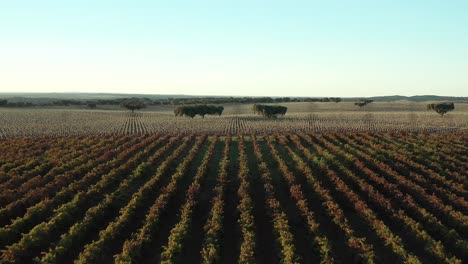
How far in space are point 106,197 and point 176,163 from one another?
11.0 meters

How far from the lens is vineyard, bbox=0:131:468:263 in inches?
672

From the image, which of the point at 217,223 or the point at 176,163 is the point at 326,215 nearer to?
the point at 217,223

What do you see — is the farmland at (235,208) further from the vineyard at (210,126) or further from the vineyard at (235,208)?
the vineyard at (210,126)

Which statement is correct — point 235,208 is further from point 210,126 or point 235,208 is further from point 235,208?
point 210,126

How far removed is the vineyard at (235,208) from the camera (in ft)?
56.0

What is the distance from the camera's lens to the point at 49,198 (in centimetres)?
2380

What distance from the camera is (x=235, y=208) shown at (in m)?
23.0

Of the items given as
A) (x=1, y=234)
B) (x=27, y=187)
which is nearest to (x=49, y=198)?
(x=27, y=187)

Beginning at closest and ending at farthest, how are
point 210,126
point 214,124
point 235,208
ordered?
point 235,208
point 210,126
point 214,124

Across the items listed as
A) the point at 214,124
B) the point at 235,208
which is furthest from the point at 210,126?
the point at 235,208

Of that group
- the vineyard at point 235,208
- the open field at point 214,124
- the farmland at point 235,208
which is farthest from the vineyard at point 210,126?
the vineyard at point 235,208

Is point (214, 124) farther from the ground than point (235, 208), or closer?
farther from the ground

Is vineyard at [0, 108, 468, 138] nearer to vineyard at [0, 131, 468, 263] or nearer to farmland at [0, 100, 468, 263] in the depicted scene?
farmland at [0, 100, 468, 263]

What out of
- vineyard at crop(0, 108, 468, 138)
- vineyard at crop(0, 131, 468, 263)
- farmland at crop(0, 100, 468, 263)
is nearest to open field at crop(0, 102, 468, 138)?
vineyard at crop(0, 108, 468, 138)
